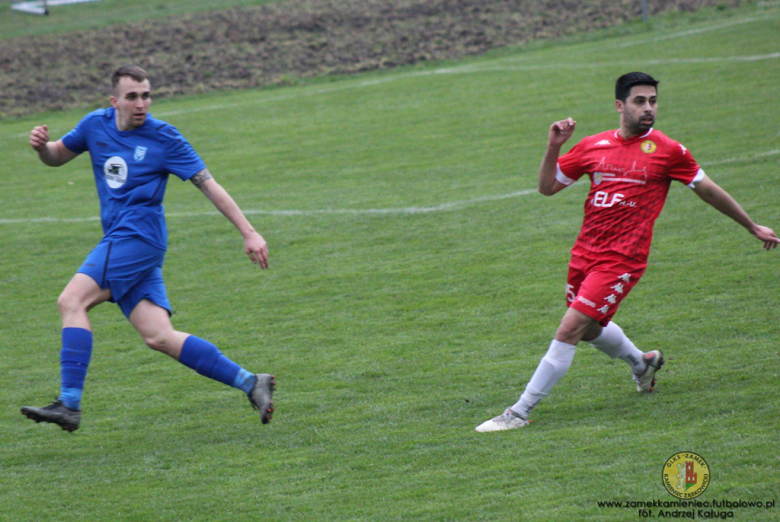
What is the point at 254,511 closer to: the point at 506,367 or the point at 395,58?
the point at 506,367

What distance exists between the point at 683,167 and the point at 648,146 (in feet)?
0.70

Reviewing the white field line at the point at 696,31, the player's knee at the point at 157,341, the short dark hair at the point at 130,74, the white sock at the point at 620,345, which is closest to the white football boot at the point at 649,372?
the white sock at the point at 620,345

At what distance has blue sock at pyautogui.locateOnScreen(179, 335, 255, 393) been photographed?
15.2 ft

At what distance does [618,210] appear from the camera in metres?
4.50

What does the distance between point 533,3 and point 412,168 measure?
43.2ft

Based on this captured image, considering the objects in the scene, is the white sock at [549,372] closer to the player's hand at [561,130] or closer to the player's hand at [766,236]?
the player's hand at [561,130]

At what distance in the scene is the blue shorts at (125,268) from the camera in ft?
14.9

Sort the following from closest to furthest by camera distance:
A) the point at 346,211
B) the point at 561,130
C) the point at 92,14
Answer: the point at 561,130 → the point at 346,211 → the point at 92,14

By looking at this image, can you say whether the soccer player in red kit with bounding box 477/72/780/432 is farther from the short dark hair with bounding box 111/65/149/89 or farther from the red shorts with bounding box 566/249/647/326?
the short dark hair with bounding box 111/65/149/89

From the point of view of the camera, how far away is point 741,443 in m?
3.96

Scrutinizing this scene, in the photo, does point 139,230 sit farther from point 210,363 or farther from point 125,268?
point 210,363

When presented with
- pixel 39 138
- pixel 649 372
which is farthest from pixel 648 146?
pixel 39 138

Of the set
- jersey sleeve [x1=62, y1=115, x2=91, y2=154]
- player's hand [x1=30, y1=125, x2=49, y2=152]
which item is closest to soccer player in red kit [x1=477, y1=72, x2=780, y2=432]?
jersey sleeve [x1=62, y1=115, x2=91, y2=154]

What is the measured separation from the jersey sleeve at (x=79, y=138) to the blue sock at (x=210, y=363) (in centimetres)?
133
